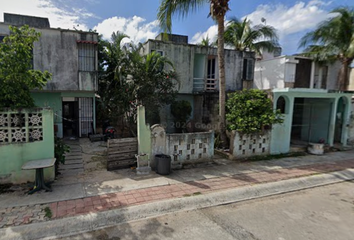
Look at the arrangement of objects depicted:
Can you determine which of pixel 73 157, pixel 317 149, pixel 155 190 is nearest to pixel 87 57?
pixel 73 157

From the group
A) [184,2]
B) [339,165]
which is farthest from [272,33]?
[339,165]

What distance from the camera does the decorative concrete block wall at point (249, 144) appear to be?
885 cm

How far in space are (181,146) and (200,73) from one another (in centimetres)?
891

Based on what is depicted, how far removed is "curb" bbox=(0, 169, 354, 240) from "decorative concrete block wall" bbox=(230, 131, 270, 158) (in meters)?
2.33

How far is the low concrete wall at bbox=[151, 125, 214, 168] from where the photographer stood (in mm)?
7402

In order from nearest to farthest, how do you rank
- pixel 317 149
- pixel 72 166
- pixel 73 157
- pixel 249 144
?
pixel 72 166 → pixel 73 157 → pixel 249 144 → pixel 317 149

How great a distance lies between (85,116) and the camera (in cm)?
1296

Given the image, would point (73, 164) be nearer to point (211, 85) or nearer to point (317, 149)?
point (211, 85)

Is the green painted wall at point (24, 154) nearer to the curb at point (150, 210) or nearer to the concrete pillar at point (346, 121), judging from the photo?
the curb at point (150, 210)

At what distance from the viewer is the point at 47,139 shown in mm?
6070

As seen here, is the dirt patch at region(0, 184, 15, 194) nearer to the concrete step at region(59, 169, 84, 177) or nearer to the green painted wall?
the green painted wall

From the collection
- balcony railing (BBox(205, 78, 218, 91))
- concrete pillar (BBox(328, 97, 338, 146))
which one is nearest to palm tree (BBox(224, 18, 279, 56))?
balcony railing (BBox(205, 78, 218, 91))

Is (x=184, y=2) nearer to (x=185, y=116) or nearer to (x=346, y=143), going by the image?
(x=185, y=116)

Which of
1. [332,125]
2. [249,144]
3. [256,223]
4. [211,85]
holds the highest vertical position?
[211,85]
